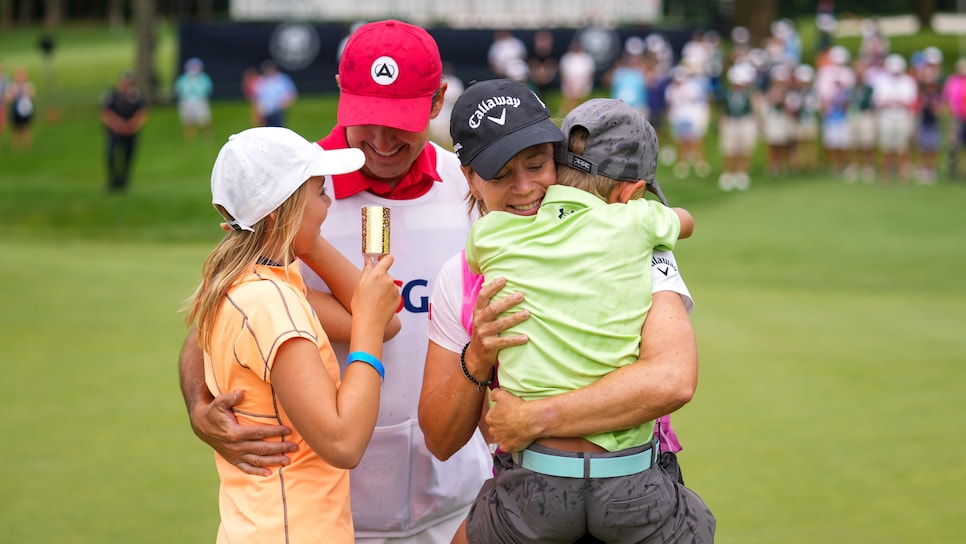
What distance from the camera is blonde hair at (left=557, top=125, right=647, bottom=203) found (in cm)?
278

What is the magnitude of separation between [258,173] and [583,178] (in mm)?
803

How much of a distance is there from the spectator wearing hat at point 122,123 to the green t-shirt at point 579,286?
19203 mm

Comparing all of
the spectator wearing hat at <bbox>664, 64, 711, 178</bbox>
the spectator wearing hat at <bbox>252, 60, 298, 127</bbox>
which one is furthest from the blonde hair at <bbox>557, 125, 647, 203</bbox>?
the spectator wearing hat at <bbox>252, 60, 298, 127</bbox>

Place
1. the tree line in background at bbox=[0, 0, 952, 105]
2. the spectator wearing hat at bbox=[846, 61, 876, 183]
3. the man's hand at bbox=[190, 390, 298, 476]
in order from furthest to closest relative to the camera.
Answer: the tree line in background at bbox=[0, 0, 952, 105] → the spectator wearing hat at bbox=[846, 61, 876, 183] → the man's hand at bbox=[190, 390, 298, 476]

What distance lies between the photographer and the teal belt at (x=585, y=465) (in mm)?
2637

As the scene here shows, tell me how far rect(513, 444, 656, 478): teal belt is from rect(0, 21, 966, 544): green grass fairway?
3.14 metres

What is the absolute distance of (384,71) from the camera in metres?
3.26

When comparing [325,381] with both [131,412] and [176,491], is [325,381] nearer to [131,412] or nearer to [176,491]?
[176,491]

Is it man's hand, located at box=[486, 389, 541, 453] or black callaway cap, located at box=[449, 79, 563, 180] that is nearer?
man's hand, located at box=[486, 389, 541, 453]

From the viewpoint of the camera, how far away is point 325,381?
2.75 metres

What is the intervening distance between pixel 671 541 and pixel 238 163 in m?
1.39

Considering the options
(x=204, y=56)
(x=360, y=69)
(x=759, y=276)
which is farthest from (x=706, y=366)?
(x=204, y=56)

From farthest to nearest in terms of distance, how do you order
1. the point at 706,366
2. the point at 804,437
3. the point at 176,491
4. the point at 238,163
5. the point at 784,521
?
the point at 706,366 < the point at 804,437 < the point at 176,491 < the point at 784,521 < the point at 238,163

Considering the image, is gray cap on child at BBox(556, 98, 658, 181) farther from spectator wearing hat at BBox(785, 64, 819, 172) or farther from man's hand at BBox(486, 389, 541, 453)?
spectator wearing hat at BBox(785, 64, 819, 172)
